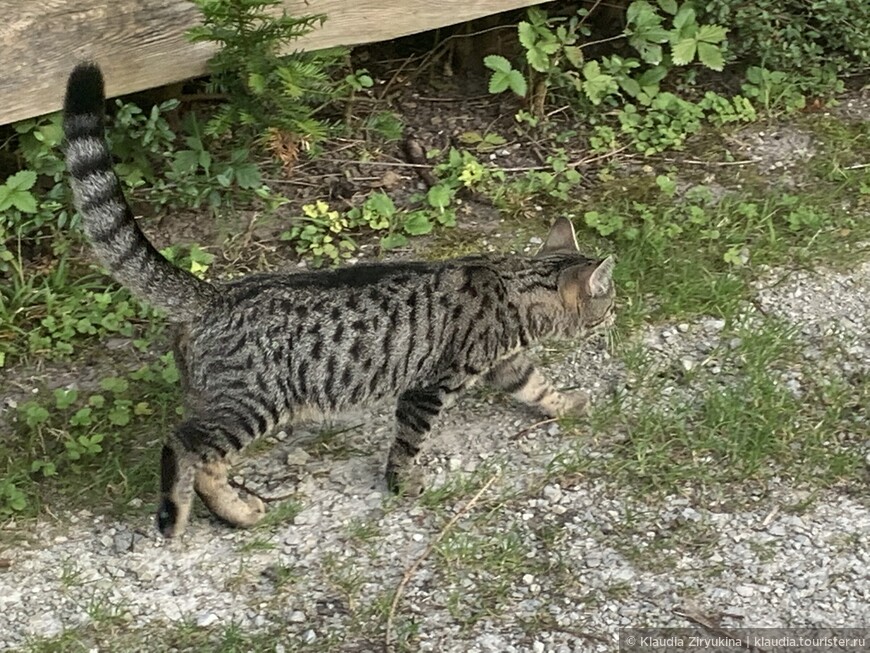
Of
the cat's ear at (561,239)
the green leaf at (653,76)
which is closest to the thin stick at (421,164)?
the green leaf at (653,76)

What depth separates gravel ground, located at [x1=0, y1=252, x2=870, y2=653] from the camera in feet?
11.6

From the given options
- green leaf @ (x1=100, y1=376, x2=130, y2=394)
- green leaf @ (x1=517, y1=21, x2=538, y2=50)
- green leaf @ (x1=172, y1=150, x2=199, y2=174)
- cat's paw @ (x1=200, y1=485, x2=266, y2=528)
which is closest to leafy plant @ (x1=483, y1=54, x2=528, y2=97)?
green leaf @ (x1=517, y1=21, x2=538, y2=50)

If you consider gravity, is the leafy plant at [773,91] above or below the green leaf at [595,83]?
below

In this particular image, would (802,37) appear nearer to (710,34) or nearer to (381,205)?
(710,34)

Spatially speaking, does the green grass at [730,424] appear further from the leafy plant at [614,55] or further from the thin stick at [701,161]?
the leafy plant at [614,55]

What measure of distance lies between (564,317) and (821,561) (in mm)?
1299

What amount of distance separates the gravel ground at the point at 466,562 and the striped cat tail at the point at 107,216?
30.3 inches

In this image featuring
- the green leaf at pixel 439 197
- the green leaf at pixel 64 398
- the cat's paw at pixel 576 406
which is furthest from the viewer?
the green leaf at pixel 439 197

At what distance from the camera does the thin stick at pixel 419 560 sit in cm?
348

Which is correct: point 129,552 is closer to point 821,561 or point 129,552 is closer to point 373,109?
point 821,561

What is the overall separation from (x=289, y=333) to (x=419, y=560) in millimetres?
920

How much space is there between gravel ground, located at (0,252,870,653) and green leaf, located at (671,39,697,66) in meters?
2.48

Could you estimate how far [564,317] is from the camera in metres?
4.24

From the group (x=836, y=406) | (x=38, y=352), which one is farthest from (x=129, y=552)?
(x=836, y=406)
